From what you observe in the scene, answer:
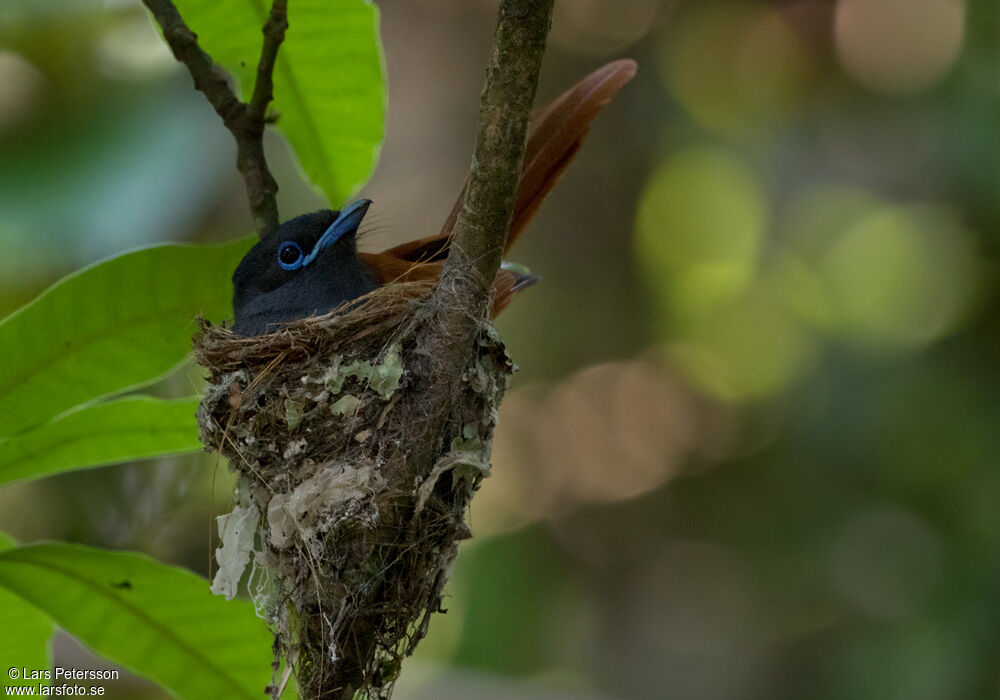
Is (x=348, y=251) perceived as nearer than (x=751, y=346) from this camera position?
Yes

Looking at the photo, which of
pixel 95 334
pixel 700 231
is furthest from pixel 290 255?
pixel 700 231

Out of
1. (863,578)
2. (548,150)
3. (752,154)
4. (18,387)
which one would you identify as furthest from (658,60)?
(18,387)

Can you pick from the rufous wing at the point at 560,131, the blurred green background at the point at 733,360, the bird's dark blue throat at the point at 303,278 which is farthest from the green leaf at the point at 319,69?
the blurred green background at the point at 733,360

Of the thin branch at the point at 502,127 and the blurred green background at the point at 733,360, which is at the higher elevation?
the blurred green background at the point at 733,360

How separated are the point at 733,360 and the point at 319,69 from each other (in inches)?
158

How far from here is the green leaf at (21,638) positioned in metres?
2.64

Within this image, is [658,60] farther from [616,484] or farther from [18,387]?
[18,387]

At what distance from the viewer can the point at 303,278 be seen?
303cm

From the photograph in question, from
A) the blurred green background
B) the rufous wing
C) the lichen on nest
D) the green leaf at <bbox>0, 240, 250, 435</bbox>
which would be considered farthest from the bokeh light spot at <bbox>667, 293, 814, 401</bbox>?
the green leaf at <bbox>0, 240, 250, 435</bbox>

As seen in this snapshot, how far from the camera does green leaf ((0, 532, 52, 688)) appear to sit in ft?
8.66

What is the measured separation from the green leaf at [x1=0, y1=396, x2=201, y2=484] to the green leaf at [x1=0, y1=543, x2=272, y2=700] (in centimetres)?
21

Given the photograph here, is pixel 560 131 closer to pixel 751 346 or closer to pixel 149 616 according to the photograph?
pixel 149 616

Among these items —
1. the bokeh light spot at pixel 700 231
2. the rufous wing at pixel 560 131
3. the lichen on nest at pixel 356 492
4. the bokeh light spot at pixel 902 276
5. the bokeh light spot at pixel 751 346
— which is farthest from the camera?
the bokeh light spot at pixel 700 231

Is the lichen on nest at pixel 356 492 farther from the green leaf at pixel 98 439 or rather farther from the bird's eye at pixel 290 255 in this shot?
the bird's eye at pixel 290 255
